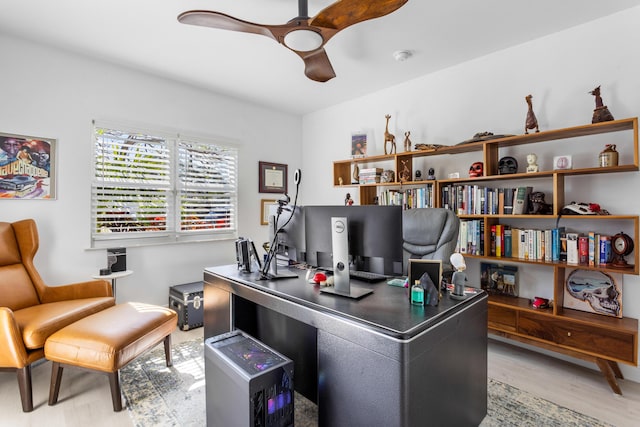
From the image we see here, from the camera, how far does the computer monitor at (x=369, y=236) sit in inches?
61.6

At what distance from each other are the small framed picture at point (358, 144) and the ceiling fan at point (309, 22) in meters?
1.74

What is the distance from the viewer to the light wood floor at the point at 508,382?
6.06 feet

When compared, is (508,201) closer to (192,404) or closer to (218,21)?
(218,21)

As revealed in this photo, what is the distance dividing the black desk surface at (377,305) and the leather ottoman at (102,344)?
768mm

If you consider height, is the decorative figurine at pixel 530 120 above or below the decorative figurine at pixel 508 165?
above

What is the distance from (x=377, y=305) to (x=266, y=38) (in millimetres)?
2299

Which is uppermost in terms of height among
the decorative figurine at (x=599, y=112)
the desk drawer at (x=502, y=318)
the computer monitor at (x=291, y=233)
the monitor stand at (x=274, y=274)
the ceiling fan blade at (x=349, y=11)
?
the ceiling fan blade at (x=349, y=11)

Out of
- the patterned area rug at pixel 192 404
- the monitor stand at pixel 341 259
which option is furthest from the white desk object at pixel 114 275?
the monitor stand at pixel 341 259

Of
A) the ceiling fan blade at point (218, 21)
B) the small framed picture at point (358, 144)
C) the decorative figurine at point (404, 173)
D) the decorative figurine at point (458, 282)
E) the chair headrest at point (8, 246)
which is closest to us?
the decorative figurine at point (458, 282)

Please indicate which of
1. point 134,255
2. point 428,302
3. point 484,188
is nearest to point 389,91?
point 484,188

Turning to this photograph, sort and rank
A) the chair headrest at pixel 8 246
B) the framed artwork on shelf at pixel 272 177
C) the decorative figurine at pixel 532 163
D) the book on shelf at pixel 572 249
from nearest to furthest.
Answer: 1. the book on shelf at pixel 572 249
2. the chair headrest at pixel 8 246
3. the decorative figurine at pixel 532 163
4. the framed artwork on shelf at pixel 272 177

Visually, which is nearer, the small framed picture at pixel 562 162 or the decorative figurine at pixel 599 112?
the decorative figurine at pixel 599 112

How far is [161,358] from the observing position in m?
2.57

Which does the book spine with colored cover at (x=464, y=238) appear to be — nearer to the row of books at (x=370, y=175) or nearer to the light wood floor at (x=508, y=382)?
the light wood floor at (x=508, y=382)
